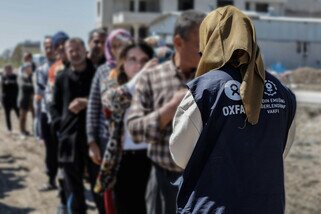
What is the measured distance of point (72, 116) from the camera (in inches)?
216

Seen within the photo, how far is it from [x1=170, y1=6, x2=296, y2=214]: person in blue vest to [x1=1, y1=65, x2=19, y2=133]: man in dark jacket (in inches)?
505

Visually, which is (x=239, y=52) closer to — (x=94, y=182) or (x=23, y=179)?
(x=94, y=182)

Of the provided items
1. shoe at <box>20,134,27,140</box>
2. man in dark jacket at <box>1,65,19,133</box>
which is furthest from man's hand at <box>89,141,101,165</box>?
man in dark jacket at <box>1,65,19,133</box>

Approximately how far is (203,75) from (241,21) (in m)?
0.26

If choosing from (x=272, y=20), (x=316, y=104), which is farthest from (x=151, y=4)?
(x=316, y=104)

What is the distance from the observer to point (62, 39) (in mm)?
6664

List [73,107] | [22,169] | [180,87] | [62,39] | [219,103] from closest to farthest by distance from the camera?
[219,103] < [180,87] < [73,107] < [62,39] < [22,169]

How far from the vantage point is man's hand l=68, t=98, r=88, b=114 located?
211 inches

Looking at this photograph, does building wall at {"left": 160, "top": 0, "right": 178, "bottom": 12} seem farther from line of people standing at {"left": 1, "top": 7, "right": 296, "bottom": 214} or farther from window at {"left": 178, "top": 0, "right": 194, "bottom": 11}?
line of people standing at {"left": 1, "top": 7, "right": 296, "bottom": 214}

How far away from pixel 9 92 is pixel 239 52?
13.1m

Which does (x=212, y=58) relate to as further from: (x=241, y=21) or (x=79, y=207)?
(x=79, y=207)

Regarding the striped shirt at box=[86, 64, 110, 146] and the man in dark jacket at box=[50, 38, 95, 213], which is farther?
the man in dark jacket at box=[50, 38, 95, 213]

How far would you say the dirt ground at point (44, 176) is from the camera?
22.4 feet

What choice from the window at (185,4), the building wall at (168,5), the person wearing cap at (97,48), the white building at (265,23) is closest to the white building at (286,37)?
the white building at (265,23)
